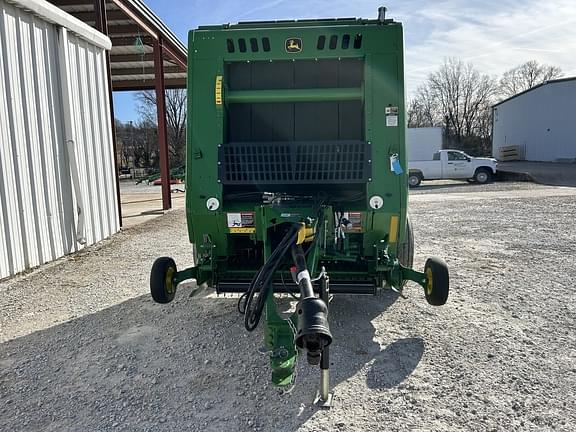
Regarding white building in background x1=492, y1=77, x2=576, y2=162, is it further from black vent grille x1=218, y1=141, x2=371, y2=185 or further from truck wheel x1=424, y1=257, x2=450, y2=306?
black vent grille x1=218, y1=141, x2=371, y2=185

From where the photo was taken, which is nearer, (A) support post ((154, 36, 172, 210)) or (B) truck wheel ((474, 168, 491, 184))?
(A) support post ((154, 36, 172, 210))

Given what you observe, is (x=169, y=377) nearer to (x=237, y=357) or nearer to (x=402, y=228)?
(x=237, y=357)

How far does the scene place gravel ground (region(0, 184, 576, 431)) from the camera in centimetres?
276

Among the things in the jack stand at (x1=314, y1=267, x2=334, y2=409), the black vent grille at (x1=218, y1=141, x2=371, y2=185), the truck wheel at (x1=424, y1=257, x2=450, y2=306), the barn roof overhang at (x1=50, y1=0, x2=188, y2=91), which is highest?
the barn roof overhang at (x1=50, y1=0, x2=188, y2=91)

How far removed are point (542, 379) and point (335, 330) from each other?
1658 millimetres

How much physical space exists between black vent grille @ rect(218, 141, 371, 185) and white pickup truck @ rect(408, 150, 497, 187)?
1821cm

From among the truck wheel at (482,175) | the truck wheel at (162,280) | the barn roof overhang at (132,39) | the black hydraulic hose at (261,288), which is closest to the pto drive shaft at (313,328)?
the black hydraulic hose at (261,288)

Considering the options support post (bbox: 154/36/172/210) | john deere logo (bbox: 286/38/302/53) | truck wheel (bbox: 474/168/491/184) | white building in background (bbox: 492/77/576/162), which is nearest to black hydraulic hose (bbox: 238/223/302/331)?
john deere logo (bbox: 286/38/302/53)

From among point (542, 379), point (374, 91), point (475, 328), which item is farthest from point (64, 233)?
point (542, 379)

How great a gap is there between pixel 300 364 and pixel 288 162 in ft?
5.52

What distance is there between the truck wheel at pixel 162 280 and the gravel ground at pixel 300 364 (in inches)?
13.4

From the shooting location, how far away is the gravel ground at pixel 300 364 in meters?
2.76

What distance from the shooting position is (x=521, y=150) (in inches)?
1454

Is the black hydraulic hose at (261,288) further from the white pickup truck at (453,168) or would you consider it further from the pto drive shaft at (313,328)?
the white pickup truck at (453,168)
